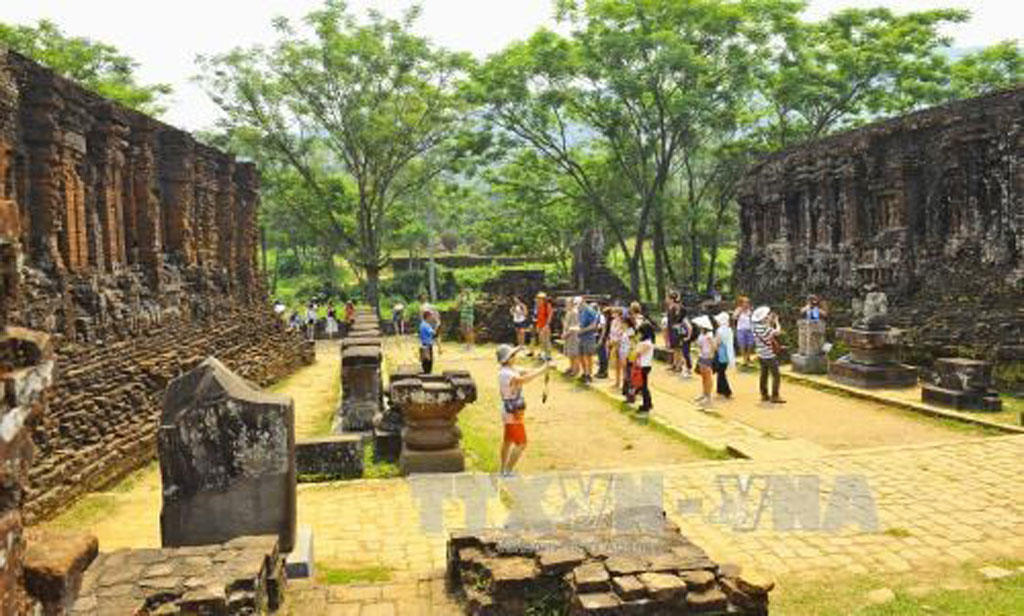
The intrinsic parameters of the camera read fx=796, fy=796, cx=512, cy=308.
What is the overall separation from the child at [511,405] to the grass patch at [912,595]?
125 inches

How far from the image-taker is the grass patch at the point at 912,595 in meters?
5.05

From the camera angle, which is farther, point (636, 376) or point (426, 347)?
point (426, 347)

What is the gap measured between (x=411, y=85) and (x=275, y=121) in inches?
207

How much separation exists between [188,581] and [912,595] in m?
4.57

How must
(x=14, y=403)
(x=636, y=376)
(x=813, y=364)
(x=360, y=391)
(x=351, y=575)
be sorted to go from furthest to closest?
1. (x=813, y=364)
2. (x=636, y=376)
3. (x=360, y=391)
4. (x=351, y=575)
5. (x=14, y=403)

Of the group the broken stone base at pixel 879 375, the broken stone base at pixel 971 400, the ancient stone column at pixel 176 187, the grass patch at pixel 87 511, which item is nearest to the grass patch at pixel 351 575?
the grass patch at pixel 87 511

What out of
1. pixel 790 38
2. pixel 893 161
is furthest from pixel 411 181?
pixel 893 161

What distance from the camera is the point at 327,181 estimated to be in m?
33.2

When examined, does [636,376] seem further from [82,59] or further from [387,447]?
[82,59]

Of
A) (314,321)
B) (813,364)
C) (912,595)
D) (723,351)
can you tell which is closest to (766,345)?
(723,351)

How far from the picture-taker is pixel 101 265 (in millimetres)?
10281

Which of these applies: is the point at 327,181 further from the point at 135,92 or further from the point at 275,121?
the point at 135,92

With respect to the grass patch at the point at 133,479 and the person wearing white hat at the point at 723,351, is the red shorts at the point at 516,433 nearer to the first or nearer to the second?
the grass patch at the point at 133,479

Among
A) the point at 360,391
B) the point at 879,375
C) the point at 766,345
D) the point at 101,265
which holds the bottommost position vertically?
the point at 879,375
